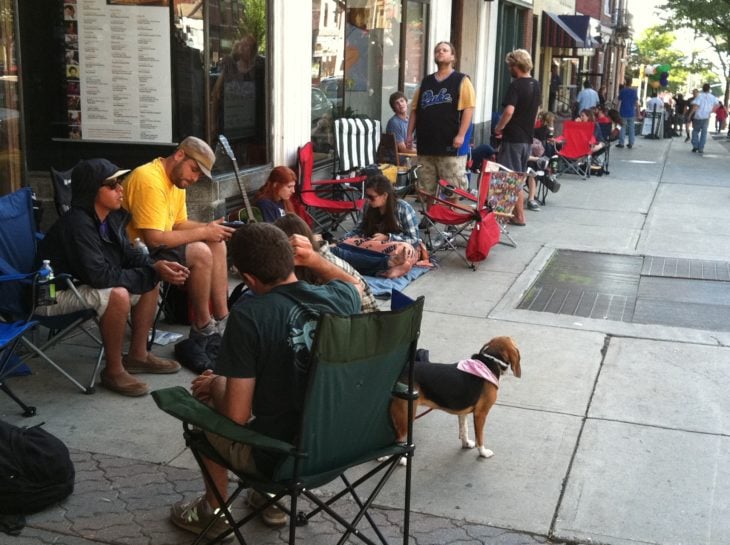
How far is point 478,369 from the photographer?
13.9 feet

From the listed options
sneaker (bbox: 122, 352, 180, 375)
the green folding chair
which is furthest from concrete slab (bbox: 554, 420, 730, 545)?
sneaker (bbox: 122, 352, 180, 375)

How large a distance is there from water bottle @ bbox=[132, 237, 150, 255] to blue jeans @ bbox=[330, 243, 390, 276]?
2.21 m

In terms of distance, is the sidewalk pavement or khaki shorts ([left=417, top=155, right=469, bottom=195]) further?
khaki shorts ([left=417, top=155, right=469, bottom=195])

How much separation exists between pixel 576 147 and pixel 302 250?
11.8m

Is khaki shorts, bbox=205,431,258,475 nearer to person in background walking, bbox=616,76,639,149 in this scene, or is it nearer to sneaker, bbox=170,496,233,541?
sneaker, bbox=170,496,233,541

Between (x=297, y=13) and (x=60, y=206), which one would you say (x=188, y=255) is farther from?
(x=297, y=13)

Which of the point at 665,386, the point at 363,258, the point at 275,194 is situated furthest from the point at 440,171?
the point at 665,386

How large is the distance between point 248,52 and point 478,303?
320cm

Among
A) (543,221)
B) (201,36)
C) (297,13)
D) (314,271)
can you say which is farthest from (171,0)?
(543,221)

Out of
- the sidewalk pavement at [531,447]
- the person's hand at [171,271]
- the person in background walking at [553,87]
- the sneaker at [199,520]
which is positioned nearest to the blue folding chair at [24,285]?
the sidewalk pavement at [531,447]

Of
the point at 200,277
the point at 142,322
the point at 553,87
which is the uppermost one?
the point at 553,87

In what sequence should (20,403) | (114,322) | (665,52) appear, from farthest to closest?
(665,52), (114,322), (20,403)

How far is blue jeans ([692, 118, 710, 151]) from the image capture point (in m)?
22.7

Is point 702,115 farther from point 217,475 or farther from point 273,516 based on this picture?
point 217,475
